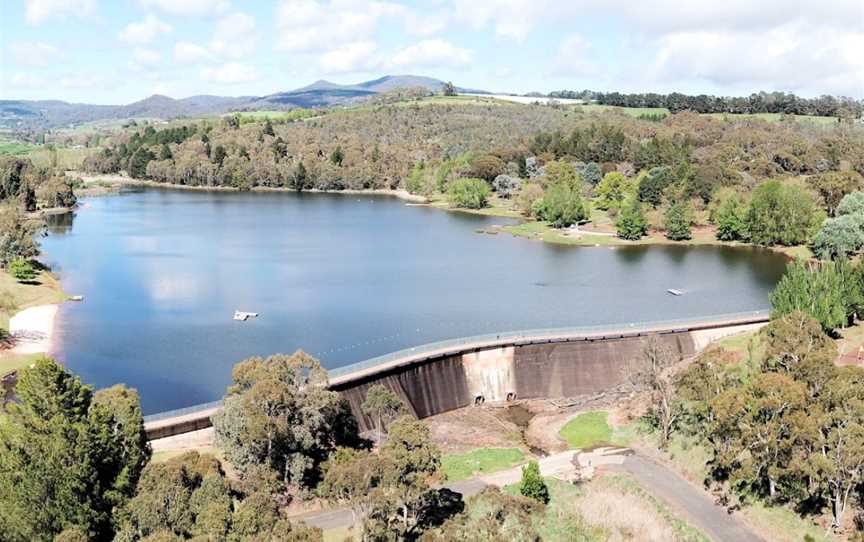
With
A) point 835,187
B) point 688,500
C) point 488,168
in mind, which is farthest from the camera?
point 488,168

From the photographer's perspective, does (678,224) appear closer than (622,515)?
No

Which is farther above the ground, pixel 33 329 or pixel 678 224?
pixel 678 224

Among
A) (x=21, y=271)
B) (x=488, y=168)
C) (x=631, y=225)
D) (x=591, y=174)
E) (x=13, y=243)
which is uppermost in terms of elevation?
(x=488, y=168)

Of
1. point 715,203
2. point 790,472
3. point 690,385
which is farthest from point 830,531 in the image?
point 715,203

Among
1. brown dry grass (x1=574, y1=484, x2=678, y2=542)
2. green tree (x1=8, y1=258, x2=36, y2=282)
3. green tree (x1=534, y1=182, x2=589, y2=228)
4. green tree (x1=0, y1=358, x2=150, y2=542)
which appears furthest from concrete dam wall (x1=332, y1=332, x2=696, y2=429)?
green tree (x1=534, y1=182, x2=589, y2=228)

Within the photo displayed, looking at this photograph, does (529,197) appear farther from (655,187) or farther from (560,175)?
(655,187)

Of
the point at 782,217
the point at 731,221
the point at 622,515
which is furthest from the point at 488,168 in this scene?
the point at 622,515
